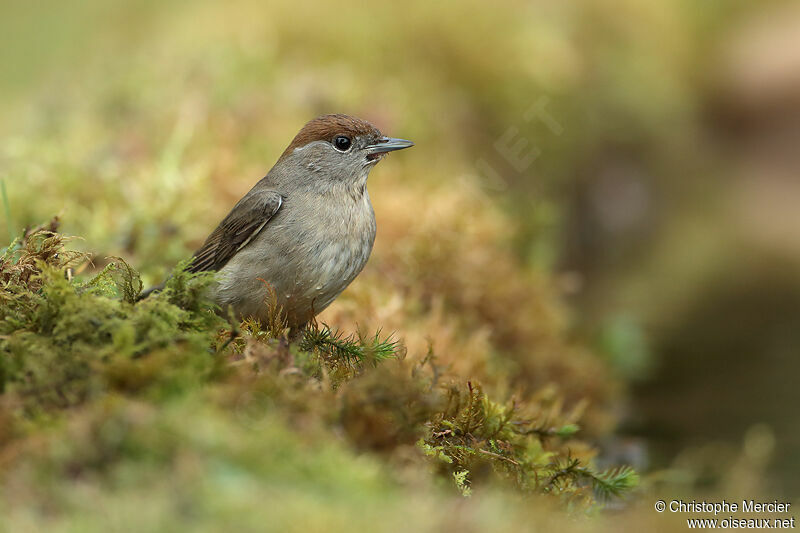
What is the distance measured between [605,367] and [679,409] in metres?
0.74

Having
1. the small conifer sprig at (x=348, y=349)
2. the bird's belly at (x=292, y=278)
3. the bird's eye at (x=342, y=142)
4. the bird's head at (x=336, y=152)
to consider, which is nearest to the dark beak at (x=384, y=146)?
the bird's head at (x=336, y=152)

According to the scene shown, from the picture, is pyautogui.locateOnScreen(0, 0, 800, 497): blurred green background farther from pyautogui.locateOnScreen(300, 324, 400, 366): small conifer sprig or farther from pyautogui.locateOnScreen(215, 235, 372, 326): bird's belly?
pyautogui.locateOnScreen(300, 324, 400, 366): small conifer sprig

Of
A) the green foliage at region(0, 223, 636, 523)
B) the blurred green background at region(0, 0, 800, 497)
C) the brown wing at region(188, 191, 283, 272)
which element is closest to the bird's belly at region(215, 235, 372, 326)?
the brown wing at region(188, 191, 283, 272)

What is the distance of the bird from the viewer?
4219mm

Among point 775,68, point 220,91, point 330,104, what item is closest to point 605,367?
point 330,104

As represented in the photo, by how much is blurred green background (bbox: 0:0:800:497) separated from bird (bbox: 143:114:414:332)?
853 mm

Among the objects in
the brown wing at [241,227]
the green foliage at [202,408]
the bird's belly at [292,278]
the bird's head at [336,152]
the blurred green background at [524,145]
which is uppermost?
the blurred green background at [524,145]

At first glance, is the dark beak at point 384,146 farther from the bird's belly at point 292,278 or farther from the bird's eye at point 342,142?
the bird's belly at point 292,278

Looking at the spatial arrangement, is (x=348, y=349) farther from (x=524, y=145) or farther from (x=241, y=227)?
(x=524, y=145)

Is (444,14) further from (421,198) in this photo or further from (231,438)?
(231,438)

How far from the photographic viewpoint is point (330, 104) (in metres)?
9.09

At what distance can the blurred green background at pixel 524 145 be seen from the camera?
22.5ft

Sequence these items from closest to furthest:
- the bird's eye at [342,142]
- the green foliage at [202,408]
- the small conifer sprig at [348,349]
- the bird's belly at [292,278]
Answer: the green foliage at [202,408]
the small conifer sprig at [348,349]
the bird's belly at [292,278]
the bird's eye at [342,142]

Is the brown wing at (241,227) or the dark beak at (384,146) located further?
the dark beak at (384,146)
